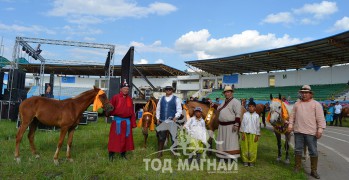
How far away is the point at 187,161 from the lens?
6.58 meters

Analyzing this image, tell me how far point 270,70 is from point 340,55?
11.2m

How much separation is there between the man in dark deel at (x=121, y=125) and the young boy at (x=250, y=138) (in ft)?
8.87

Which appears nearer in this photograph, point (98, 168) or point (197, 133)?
point (98, 168)

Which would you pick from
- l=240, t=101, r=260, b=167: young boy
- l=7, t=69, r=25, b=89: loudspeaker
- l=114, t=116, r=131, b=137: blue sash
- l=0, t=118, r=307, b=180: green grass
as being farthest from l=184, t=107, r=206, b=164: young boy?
l=7, t=69, r=25, b=89: loudspeaker

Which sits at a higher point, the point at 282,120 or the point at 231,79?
the point at 231,79

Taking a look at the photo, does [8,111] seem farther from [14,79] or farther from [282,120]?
[282,120]

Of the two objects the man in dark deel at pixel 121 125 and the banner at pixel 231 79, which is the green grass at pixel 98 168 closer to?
the man in dark deel at pixel 121 125

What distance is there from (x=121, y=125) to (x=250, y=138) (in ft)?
10.0

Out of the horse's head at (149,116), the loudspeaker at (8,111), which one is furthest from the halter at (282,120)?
the loudspeaker at (8,111)

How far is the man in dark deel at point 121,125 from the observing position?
6574 millimetres

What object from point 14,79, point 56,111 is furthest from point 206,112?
point 14,79

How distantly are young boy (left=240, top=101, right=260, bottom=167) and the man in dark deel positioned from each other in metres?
2.70

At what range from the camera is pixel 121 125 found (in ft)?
21.8

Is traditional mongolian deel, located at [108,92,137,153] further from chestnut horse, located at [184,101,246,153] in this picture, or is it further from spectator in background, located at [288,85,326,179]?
spectator in background, located at [288,85,326,179]
